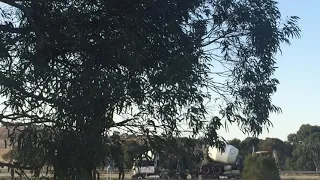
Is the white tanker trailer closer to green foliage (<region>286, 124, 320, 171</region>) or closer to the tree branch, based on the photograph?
green foliage (<region>286, 124, 320, 171</region>)

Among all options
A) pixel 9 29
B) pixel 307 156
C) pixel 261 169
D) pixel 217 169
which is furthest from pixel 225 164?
pixel 9 29

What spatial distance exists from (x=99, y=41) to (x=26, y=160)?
242cm

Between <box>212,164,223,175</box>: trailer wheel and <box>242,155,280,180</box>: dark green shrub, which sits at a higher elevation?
<box>212,164,223,175</box>: trailer wheel

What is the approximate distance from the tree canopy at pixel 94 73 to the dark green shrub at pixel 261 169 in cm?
2658

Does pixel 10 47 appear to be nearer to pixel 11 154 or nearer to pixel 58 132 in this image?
pixel 58 132

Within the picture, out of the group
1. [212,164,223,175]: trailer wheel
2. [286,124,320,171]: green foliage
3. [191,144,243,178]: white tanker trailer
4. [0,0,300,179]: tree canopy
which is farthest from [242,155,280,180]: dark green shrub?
[286,124,320,171]: green foliage

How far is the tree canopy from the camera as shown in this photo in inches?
358

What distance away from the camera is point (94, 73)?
360 inches

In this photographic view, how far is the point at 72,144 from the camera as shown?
955 cm

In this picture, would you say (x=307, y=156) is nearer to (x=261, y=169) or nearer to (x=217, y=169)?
(x=217, y=169)

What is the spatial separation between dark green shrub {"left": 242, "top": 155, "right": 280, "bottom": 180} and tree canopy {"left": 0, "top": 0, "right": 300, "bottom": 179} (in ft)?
87.2

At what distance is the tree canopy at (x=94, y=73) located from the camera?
358 inches

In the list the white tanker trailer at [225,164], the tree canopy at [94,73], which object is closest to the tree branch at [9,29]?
the tree canopy at [94,73]

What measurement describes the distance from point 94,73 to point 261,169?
28677mm
